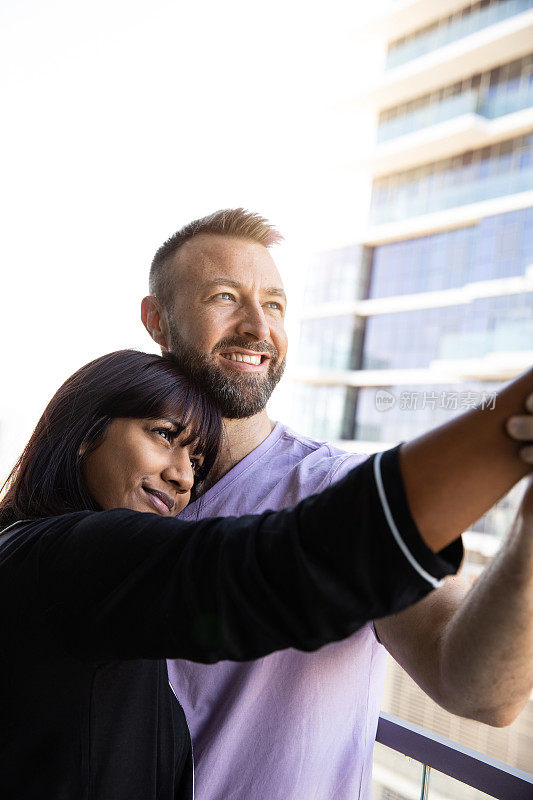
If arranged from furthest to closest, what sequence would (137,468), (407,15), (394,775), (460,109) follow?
1. (407,15)
2. (460,109)
3. (394,775)
4. (137,468)

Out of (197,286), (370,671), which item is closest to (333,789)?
(370,671)

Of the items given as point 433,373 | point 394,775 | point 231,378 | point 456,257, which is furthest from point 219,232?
point 456,257

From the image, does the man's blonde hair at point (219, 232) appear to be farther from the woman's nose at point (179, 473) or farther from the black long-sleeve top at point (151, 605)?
the black long-sleeve top at point (151, 605)

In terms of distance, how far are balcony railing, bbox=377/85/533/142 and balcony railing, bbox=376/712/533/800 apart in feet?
45.4

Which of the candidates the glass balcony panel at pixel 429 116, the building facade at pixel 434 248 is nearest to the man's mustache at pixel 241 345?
the building facade at pixel 434 248

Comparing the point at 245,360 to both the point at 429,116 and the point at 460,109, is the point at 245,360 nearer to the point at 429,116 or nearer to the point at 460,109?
the point at 460,109

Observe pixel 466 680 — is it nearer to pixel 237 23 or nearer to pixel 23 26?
pixel 23 26

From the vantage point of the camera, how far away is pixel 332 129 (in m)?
15.8

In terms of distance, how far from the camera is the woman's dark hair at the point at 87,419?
806 mm

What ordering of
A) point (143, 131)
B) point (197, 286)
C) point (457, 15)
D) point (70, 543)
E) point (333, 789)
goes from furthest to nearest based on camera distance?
point (457, 15) → point (143, 131) → point (197, 286) → point (333, 789) → point (70, 543)

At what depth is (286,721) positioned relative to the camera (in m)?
0.84

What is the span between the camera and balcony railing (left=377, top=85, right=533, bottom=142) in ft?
42.1

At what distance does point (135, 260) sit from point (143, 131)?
335 cm

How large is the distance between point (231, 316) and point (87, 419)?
505mm
